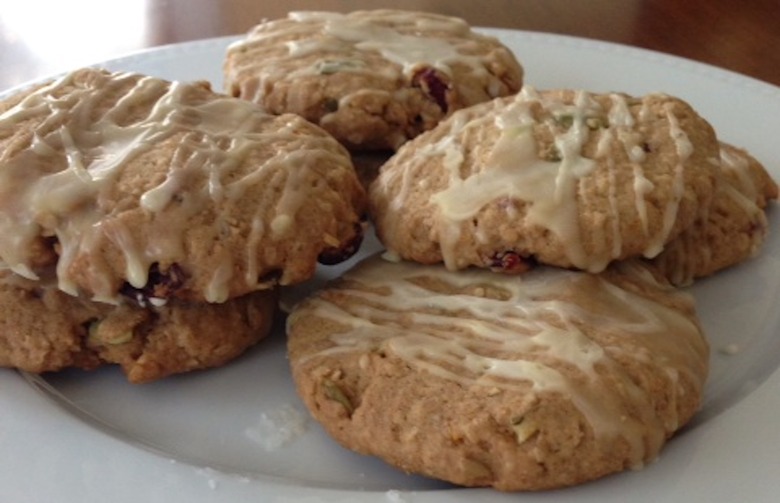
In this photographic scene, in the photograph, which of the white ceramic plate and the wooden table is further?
the wooden table

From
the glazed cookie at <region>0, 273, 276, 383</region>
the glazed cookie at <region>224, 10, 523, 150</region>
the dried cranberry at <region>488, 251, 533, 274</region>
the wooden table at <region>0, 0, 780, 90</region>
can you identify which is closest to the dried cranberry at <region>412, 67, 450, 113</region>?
the glazed cookie at <region>224, 10, 523, 150</region>

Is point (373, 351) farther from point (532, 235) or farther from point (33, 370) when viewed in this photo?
point (33, 370)

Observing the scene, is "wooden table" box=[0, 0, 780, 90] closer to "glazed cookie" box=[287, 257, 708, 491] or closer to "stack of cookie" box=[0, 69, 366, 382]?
"stack of cookie" box=[0, 69, 366, 382]

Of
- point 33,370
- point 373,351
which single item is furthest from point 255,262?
point 33,370

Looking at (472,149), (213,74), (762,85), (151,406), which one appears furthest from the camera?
(213,74)

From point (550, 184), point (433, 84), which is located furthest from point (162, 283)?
point (433, 84)

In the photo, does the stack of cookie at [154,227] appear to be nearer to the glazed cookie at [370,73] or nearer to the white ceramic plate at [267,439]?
the white ceramic plate at [267,439]

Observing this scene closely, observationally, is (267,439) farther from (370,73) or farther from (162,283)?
(370,73)
